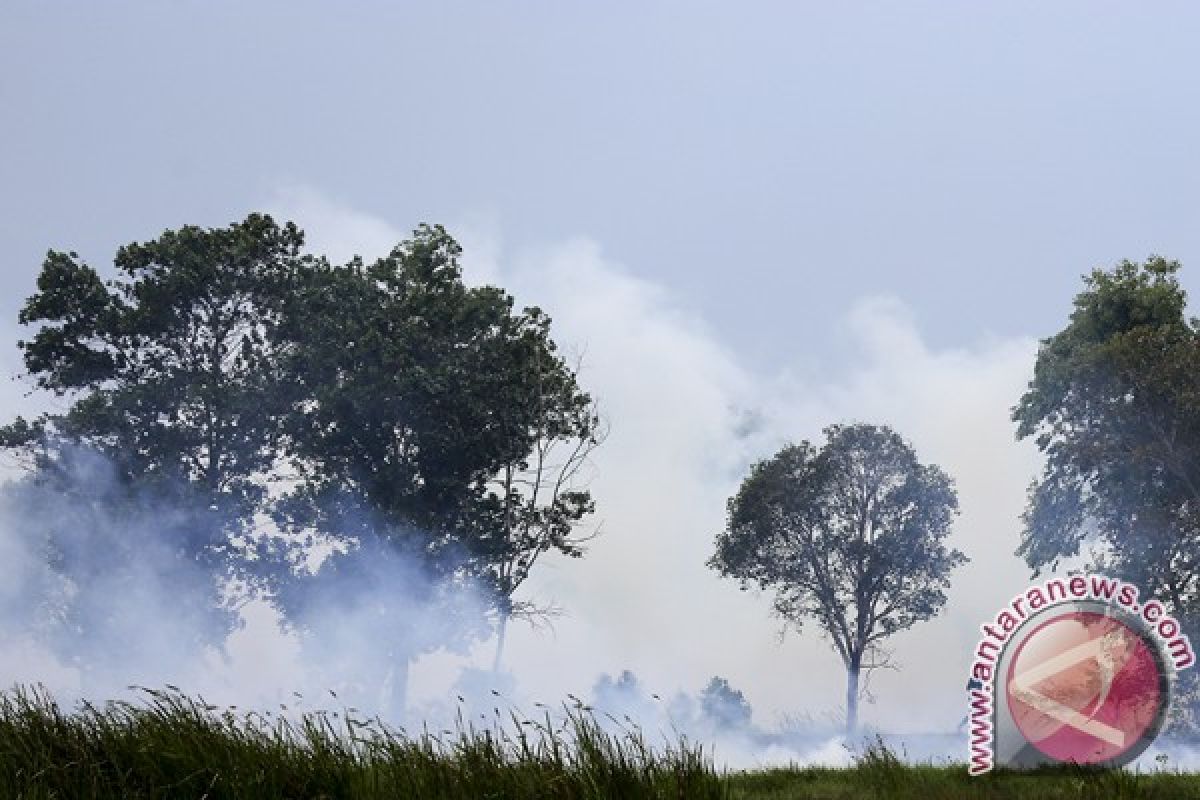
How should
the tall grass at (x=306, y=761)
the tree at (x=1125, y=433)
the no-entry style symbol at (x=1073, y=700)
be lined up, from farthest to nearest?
the tree at (x=1125, y=433)
the no-entry style symbol at (x=1073, y=700)
the tall grass at (x=306, y=761)

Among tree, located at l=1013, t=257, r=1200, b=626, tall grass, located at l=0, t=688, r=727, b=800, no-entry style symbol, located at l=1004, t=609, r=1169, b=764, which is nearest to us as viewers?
tall grass, located at l=0, t=688, r=727, b=800

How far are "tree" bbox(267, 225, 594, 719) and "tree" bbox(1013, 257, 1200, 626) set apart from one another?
13.4 m

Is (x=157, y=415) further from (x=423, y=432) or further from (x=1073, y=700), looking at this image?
(x=1073, y=700)

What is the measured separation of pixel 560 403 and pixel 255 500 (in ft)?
31.7

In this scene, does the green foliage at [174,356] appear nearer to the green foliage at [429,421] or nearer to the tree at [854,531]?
the green foliage at [429,421]

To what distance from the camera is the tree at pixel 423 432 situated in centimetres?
3666

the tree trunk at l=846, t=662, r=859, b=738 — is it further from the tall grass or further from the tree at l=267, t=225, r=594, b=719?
the tall grass

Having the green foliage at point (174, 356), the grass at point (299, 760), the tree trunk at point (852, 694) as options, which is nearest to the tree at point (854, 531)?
the tree trunk at point (852, 694)

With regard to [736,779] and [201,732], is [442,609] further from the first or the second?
[201,732]

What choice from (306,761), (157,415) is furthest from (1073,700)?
(157,415)

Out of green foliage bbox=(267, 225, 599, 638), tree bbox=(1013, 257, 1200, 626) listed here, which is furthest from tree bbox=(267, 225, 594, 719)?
tree bbox=(1013, 257, 1200, 626)

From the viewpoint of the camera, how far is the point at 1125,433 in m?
32.9

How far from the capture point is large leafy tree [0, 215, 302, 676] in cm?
3619

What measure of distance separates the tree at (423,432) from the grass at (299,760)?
24464mm
